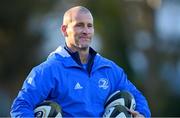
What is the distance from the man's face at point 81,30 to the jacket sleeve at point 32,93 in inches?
17.3

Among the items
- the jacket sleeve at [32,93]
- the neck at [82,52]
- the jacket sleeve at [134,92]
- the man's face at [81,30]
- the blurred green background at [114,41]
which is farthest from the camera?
the blurred green background at [114,41]

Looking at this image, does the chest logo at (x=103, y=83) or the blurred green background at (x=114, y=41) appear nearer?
the chest logo at (x=103, y=83)

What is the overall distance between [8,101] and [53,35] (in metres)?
2.86

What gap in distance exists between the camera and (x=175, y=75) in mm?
27484

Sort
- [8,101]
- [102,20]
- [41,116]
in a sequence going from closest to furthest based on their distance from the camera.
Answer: [41,116] → [8,101] → [102,20]

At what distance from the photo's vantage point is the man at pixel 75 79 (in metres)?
8.73

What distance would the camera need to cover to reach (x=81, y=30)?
8922 mm

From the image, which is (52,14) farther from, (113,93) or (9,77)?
(113,93)

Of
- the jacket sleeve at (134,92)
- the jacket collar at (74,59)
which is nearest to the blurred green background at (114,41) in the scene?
the jacket sleeve at (134,92)

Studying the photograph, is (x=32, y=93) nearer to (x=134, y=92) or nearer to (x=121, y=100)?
(x=121, y=100)

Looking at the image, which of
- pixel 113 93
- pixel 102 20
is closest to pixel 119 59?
pixel 102 20

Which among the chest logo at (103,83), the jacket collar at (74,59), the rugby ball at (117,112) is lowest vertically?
the rugby ball at (117,112)

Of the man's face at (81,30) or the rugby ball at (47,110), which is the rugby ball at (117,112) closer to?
the rugby ball at (47,110)

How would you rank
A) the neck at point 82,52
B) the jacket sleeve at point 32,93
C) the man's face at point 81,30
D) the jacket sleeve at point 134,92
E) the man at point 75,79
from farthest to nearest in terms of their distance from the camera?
the jacket sleeve at point 134,92
the neck at point 82,52
the man's face at point 81,30
the man at point 75,79
the jacket sleeve at point 32,93
